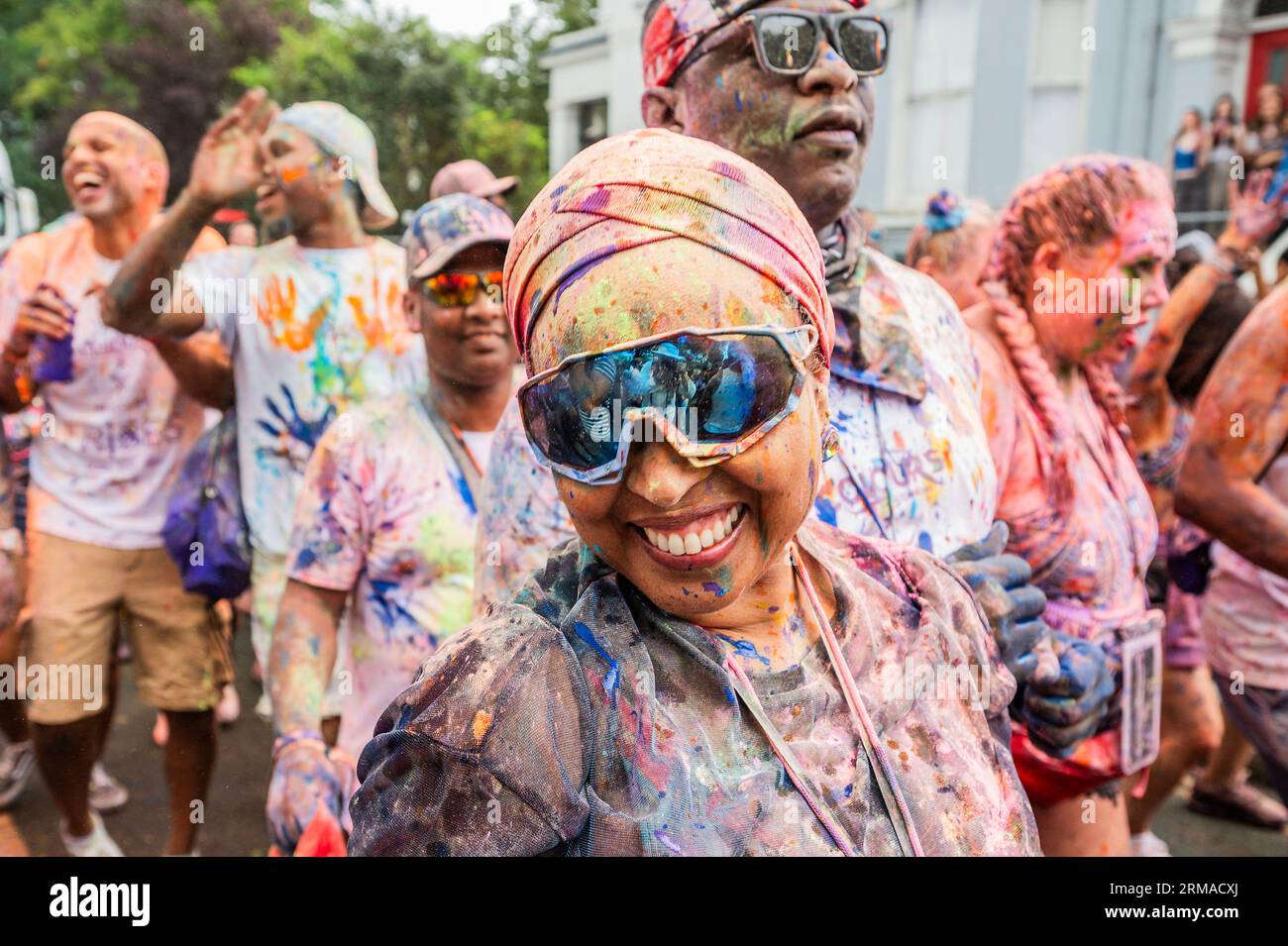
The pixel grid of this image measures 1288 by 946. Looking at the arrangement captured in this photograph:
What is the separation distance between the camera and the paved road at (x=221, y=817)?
15.0 feet

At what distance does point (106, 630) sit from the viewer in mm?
4379

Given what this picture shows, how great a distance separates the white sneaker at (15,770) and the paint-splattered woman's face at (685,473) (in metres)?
4.54

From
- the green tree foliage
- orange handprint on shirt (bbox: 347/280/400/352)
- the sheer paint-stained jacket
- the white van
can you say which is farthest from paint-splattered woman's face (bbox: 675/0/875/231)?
the white van

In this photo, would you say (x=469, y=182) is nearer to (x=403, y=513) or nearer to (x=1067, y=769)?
(x=403, y=513)

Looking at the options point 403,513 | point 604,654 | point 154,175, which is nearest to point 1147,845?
point 403,513

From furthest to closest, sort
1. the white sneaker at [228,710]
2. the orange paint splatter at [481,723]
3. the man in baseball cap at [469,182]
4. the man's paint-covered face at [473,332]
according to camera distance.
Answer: the white sneaker at [228,710] → the man in baseball cap at [469,182] → the man's paint-covered face at [473,332] → the orange paint splatter at [481,723]

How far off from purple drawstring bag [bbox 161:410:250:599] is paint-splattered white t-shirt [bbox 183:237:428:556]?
6cm

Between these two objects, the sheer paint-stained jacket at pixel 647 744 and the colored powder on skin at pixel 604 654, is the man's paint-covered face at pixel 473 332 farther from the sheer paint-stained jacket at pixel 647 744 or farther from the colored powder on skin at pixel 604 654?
the colored powder on skin at pixel 604 654

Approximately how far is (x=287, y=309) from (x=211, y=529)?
0.81 metres

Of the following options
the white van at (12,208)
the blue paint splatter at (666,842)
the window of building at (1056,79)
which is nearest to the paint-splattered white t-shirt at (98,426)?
the blue paint splatter at (666,842)

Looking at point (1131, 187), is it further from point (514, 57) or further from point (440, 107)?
point (440, 107)
